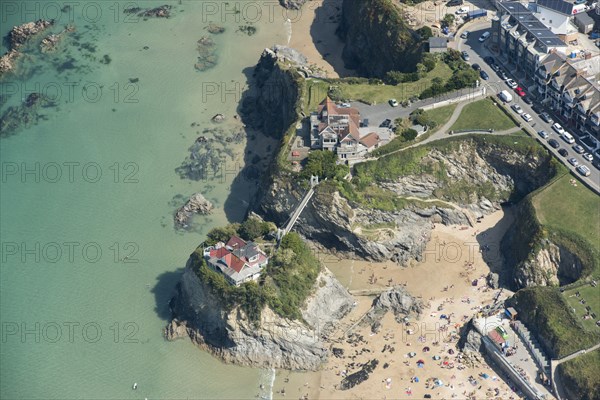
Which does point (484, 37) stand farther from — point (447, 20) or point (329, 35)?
point (329, 35)

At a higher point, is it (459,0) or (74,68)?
(459,0)

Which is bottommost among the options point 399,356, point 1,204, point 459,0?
point 1,204

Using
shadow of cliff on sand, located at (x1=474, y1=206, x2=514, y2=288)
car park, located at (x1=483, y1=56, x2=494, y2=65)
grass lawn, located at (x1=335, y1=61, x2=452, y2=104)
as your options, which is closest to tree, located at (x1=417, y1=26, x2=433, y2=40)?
grass lawn, located at (x1=335, y1=61, x2=452, y2=104)

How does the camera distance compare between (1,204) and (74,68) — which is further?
(74,68)

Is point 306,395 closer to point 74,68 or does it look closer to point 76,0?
point 74,68

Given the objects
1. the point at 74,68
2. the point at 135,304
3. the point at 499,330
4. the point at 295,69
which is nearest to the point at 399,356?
the point at 499,330

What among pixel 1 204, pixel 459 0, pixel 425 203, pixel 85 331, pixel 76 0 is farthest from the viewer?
pixel 76 0

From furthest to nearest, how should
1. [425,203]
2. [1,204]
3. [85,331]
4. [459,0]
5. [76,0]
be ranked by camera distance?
[76,0], [459,0], [1,204], [425,203], [85,331]
